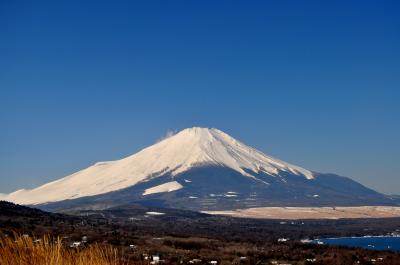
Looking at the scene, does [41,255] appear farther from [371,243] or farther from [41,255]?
[371,243]

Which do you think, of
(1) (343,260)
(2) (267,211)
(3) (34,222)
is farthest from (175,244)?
(2) (267,211)

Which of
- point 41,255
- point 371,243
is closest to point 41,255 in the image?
point 41,255

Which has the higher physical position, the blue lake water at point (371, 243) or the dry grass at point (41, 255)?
the dry grass at point (41, 255)

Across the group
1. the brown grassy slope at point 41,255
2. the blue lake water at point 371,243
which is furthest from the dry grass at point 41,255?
the blue lake water at point 371,243

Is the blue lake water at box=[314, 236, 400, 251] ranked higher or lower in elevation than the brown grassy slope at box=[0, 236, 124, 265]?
lower

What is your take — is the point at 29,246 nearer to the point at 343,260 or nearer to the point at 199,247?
the point at 343,260

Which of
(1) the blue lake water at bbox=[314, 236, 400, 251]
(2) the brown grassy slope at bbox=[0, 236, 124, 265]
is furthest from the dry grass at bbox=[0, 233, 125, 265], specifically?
(1) the blue lake water at bbox=[314, 236, 400, 251]

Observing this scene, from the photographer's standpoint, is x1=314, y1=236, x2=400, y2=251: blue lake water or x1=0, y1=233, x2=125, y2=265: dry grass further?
x1=314, y1=236, x2=400, y2=251: blue lake water

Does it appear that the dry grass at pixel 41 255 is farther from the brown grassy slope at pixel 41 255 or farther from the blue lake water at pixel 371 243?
the blue lake water at pixel 371 243

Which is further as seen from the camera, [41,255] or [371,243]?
[371,243]

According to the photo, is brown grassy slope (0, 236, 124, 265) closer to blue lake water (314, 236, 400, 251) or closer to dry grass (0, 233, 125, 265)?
dry grass (0, 233, 125, 265)

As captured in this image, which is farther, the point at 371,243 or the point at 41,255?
the point at 371,243

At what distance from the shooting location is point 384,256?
3653 centimetres

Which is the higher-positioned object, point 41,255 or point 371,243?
point 41,255
